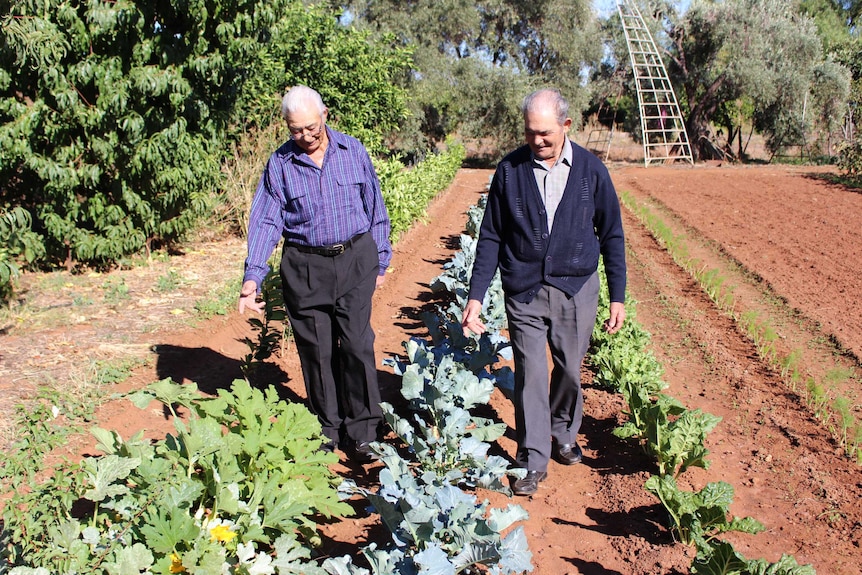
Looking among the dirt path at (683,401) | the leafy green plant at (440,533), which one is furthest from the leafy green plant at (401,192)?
the leafy green plant at (440,533)

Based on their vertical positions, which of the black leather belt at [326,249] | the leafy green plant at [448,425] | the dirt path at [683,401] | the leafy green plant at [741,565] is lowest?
the dirt path at [683,401]

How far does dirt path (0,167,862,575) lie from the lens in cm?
334

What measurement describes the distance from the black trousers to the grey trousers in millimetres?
786

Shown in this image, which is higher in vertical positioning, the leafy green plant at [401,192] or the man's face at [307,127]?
the man's face at [307,127]

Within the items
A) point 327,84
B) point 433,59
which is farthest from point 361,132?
point 433,59

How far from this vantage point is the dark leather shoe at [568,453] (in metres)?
4.01

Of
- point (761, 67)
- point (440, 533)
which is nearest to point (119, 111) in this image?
point (440, 533)

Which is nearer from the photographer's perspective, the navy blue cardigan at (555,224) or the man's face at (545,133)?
the man's face at (545,133)

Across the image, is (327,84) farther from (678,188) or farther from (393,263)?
(678,188)

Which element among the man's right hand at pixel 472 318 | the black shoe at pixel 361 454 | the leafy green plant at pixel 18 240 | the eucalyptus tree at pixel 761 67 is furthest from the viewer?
the eucalyptus tree at pixel 761 67

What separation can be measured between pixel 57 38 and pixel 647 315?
6107 mm

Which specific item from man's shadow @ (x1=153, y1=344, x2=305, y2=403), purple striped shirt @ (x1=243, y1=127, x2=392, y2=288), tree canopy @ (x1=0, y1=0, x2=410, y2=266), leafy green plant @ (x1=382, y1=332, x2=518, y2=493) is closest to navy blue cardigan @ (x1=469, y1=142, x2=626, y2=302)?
leafy green plant @ (x1=382, y1=332, x2=518, y2=493)

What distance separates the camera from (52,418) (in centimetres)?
412

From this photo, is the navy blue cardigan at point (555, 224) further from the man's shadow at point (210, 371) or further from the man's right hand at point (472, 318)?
the man's shadow at point (210, 371)
